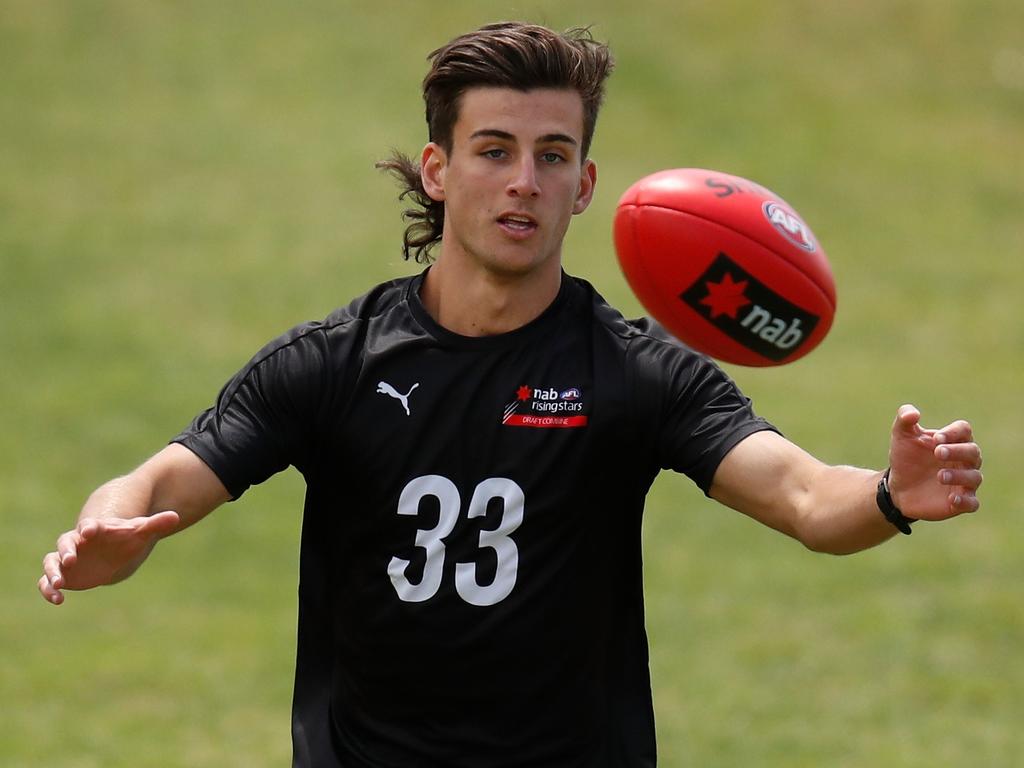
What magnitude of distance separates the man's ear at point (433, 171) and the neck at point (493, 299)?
9.3 inches

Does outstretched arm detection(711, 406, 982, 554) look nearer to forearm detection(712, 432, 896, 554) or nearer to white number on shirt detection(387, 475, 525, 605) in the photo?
forearm detection(712, 432, 896, 554)

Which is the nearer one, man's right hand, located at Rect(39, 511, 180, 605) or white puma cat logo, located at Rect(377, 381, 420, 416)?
man's right hand, located at Rect(39, 511, 180, 605)

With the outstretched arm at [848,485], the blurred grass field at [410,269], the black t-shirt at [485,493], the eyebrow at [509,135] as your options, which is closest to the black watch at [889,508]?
the outstretched arm at [848,485]

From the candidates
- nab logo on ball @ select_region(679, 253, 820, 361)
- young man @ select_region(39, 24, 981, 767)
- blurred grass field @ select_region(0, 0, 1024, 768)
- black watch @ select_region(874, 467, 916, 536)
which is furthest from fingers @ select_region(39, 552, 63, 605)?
blurred grass field @ select_region(0, 0, 1024, 768)

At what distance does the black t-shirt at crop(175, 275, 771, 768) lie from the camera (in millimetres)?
5289

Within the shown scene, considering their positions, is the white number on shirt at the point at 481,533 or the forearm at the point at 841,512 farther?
the white number on shirt at the point at 481,533

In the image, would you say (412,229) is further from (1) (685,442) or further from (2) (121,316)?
(2) (121,316)

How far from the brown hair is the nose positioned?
24 cm

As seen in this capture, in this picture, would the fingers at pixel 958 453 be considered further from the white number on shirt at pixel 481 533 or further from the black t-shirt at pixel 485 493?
the white number on shirt at pixel 481 533

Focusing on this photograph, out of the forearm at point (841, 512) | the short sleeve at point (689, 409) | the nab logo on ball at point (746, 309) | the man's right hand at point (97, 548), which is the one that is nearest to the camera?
the man's right hand at point (97, 548)

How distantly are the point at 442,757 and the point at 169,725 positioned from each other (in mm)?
6865

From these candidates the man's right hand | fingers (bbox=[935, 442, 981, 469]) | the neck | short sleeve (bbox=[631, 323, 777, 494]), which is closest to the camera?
fingers (bbox=[935, 442, 981, 469])

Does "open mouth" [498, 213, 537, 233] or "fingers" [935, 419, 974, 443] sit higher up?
"open mouth" [498, 213, 537, 233]

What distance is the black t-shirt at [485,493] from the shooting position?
5.29 meters
